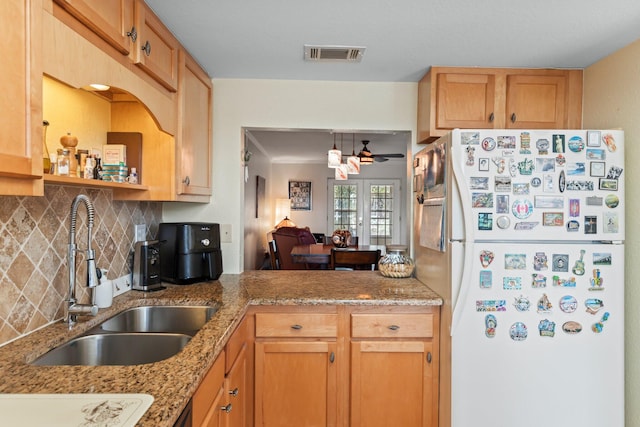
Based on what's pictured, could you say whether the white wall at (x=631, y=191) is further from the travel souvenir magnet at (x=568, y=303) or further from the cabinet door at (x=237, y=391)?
the cabinet door at (x=237, y=391)

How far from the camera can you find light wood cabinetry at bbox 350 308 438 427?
2.01 m

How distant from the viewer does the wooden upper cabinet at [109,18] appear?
3.71 ft

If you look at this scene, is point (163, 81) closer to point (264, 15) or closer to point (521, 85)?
point (264, 15)

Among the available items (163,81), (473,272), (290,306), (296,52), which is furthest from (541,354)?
(163,81)

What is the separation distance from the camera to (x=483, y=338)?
1.81m

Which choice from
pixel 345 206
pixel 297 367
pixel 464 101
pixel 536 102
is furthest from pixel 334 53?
pixel 345 206

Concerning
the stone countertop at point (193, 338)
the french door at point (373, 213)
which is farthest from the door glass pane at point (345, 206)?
the stone countertop at point (193, 338)

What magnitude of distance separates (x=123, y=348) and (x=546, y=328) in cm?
183

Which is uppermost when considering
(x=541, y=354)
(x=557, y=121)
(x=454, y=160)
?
(x=557, y=121)

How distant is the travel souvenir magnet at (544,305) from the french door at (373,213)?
219 inches

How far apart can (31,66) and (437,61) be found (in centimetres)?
191

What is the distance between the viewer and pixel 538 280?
1.79m

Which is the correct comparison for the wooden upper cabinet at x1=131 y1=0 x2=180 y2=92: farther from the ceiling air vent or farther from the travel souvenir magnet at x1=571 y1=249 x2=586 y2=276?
the travel souvenir magnet at x1=571 y1=249 x2=586 y2=276

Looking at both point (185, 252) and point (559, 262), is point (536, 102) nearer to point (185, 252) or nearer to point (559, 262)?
point (559, 262)
